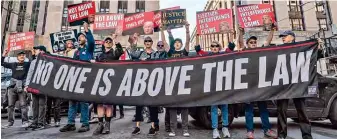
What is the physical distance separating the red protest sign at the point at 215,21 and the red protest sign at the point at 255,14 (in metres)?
0.55

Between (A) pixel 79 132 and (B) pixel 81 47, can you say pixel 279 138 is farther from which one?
(B) pixel 81 47

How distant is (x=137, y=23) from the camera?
506 inches

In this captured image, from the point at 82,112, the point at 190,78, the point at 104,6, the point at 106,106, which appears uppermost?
the point at 104,6

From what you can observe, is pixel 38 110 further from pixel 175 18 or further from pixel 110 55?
pixel 175 18

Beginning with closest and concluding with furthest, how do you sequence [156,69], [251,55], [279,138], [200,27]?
1. [279,138]
2. [251,55]
3. [156,69]
4. [200,27]

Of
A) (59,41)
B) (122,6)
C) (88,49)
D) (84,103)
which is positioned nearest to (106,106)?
(84,103)

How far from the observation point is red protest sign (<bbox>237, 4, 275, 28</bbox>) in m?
11.5

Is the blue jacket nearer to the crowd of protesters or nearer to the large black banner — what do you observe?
the crowd of protesters

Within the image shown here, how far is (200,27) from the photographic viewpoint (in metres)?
12.1

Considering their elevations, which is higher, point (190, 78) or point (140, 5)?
point (140, 5)

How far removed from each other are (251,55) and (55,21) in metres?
36.7

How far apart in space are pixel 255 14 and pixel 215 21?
1.73 metres

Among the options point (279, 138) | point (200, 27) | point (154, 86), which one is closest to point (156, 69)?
point (154, 86)

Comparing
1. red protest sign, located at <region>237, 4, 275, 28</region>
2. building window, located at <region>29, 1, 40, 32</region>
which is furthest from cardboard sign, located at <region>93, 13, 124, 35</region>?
building window, located at <region>29, 1, 40, 32</region>
